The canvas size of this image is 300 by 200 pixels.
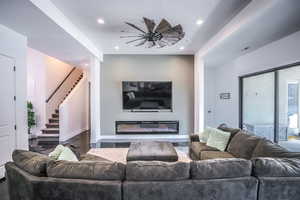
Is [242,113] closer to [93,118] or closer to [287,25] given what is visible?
[287,25]

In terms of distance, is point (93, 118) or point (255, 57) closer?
point (255, 57)

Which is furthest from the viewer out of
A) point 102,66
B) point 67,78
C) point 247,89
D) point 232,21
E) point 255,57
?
point 67,78

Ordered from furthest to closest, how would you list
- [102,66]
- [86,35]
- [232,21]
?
1. [102,66]
2. [86,35]
3. [232,21]

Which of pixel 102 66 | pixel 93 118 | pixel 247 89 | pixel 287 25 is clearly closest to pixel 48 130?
pixel 93 118

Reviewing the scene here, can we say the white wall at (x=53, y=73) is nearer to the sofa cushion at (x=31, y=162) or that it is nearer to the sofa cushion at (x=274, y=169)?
the sofa cushion at (x=31, y=162)

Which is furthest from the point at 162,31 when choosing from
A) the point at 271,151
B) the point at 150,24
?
the point at 271,151

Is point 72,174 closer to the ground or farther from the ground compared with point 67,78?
closer to the ground

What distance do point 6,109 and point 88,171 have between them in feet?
9.65

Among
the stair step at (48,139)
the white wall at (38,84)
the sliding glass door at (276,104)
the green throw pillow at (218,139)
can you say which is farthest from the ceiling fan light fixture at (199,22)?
the white wall at (38,84)

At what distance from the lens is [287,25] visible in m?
3.54

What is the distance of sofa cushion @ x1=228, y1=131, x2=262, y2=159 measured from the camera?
3024 mm

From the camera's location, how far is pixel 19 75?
4047 mm

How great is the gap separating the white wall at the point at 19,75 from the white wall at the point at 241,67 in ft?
19.1

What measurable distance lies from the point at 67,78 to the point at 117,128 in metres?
4.62
